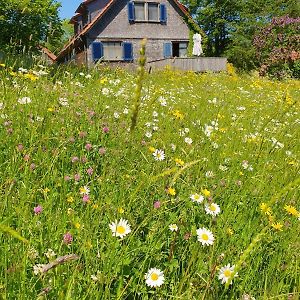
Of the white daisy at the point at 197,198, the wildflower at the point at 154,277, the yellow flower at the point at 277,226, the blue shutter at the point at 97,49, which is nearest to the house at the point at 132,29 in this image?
the blue shutter at the point at 97,49

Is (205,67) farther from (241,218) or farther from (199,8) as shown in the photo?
(241,218)

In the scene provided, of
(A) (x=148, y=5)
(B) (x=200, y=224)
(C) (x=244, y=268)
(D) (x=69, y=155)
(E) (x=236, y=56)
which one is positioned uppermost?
(A) (x=148, y=5)

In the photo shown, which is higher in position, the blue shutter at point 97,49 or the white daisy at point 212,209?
the blue shutter at point 97,49

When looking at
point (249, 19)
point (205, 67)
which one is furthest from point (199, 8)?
point (205, 67)

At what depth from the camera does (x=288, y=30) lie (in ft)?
96.7

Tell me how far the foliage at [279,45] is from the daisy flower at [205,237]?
25.7 meters

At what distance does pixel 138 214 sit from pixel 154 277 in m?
0.49

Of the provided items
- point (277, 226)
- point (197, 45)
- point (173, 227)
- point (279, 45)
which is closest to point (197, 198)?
point (173, 227)

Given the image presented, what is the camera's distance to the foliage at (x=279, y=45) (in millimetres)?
26969

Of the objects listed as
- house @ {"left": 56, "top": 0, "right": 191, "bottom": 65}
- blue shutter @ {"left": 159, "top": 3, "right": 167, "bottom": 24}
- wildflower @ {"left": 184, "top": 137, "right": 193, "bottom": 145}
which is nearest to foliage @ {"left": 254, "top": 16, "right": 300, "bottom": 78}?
house @ {"left": 56, "top": 0, "right": 191, "bottom": 65}

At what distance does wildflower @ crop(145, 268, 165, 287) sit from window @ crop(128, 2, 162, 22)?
29271 millimetres

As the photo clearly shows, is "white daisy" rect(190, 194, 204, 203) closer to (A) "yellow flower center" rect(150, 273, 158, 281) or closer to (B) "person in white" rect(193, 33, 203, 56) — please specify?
(A) "yellow flower center" rect(150, 273, 158, 281)

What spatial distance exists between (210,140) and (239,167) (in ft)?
1.48

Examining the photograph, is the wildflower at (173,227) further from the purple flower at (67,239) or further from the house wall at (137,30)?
the house wall at (137,30)
